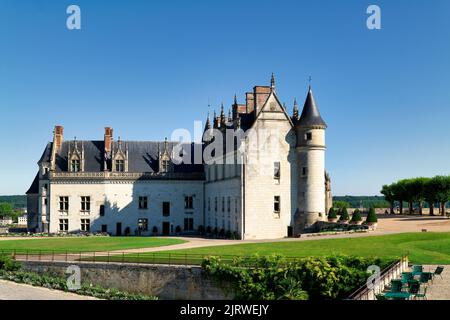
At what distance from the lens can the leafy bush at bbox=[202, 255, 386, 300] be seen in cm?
2622

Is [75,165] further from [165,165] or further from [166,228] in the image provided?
[166,228]

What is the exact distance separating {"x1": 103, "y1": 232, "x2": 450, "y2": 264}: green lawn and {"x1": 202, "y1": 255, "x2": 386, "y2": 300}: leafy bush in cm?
223

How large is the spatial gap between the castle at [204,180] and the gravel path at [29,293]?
22817 mm

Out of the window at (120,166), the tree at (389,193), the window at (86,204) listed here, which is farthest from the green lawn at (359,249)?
the tree at (389,193)

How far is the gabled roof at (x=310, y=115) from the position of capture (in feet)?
165

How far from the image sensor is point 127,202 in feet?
211

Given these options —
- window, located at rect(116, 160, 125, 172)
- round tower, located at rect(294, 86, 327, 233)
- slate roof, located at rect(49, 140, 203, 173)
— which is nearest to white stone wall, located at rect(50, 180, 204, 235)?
window, located at rect(116, 160, 125, 172)

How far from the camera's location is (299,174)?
2018 inches

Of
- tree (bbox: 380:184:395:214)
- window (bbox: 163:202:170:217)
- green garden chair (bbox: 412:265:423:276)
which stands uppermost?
tree (bbox: 380:184:395:214)

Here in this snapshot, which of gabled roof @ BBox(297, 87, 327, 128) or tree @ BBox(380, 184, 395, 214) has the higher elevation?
gabled roof @ BBox(297, 87, 327, 128)

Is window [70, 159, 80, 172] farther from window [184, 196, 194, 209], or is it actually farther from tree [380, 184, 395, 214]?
tree [380, 184, 395, 214]

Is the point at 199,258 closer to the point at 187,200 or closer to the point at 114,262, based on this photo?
the point at 114,262

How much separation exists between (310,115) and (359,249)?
19482 millimetres

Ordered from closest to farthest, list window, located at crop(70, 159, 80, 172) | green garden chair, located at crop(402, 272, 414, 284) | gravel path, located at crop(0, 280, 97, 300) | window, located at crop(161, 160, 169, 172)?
green garden chair, located at crop(402, 272, 414, 284)
gravel path, located at crop(0, 280, 97, 300)
window, located at crop(70, 159, 80, 172)
window, located at crop(161, 160, 169, 172)
